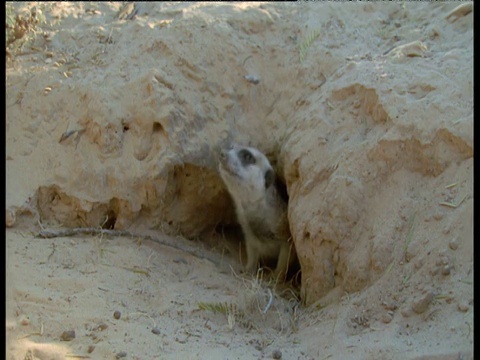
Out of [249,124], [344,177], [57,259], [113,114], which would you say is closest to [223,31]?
[249,124]

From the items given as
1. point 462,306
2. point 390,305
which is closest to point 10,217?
point 390,305

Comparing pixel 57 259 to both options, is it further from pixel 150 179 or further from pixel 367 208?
pixel 367 208

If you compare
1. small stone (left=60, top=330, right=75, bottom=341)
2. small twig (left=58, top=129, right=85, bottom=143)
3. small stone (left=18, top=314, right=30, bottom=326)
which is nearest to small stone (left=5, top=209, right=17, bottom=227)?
small twig (left=58, top=129, right=85, bottom=143)

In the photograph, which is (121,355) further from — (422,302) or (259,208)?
(259,208)

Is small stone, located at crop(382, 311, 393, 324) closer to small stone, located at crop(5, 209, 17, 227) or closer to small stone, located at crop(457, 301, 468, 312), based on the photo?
small stone, located at crop(457, 301, 468, 312)

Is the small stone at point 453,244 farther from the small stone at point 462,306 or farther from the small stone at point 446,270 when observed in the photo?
the small stone at point 462,306

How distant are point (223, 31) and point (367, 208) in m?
1.99

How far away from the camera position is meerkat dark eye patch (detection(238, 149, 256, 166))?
164 inches

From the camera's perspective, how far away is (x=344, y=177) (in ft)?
11.1

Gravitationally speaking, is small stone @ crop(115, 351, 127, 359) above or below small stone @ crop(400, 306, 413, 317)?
below

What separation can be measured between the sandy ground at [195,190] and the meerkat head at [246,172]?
217 millimetres

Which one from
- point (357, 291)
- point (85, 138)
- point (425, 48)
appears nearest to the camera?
point (357, 291)

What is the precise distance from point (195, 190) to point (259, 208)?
0.55 m

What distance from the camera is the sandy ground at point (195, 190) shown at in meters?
2.63
